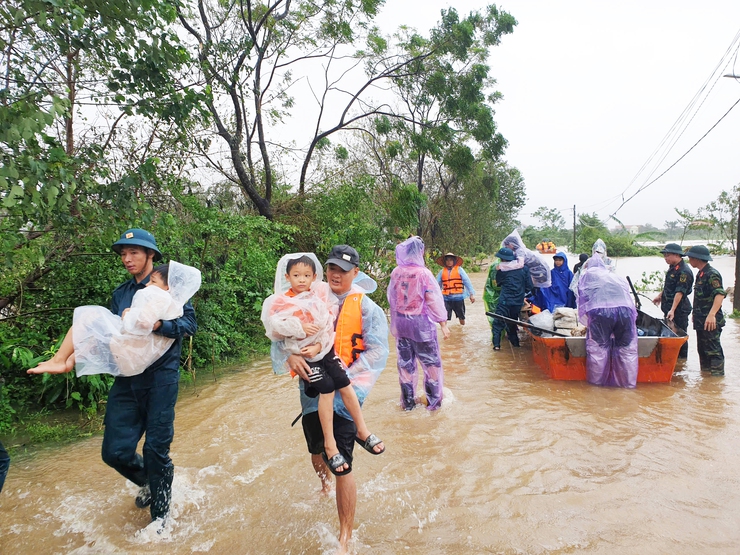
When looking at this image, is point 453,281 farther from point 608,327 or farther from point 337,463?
point 337,463

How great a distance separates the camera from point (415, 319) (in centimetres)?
493

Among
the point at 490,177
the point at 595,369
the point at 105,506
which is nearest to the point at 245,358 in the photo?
the point at 105,506

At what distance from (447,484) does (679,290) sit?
15.2ft

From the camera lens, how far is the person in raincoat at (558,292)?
816cm

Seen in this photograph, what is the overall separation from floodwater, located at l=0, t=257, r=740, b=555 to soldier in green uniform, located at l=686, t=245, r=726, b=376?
0.60 m

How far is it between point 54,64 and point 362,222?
6.44 meters

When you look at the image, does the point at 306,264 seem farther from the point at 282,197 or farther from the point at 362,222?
the point at 282,197

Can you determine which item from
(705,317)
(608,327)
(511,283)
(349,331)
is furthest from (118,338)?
(705,317)

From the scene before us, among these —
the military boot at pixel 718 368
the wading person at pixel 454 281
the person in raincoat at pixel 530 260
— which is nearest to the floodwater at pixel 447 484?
the military boot at pixel 718 368

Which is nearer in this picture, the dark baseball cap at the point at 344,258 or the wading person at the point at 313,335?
the wading person at the point at 313,335

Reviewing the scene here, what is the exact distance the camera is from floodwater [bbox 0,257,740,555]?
2.88m

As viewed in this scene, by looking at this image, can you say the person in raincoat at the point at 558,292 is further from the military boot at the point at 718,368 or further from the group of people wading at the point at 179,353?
the group of people wading at the point at 179,353

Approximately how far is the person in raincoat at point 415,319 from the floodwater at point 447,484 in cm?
32

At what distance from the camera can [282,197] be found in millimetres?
11742
